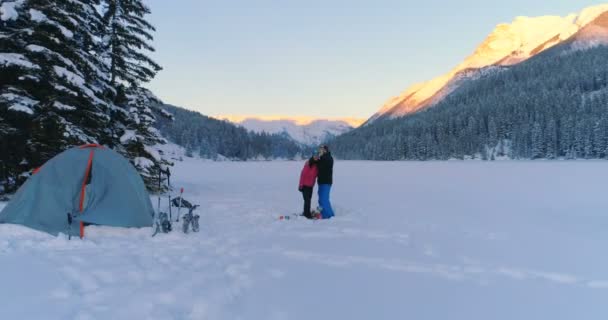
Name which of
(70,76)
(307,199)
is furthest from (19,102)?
(307,199)

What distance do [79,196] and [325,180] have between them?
7054 millimetres

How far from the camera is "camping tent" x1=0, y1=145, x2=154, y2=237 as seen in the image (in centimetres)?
836

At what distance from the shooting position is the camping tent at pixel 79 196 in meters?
→ 8.36

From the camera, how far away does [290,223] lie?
36.9 ft

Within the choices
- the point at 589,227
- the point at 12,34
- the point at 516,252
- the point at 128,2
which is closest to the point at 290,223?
the point at 516,252

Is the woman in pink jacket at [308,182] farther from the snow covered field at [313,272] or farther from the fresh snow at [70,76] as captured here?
the fresh snow at [70,76]

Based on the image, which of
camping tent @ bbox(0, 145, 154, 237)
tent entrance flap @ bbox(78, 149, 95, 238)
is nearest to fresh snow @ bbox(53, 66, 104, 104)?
A: camping tent @ bbox(0, 145, 154, 237)

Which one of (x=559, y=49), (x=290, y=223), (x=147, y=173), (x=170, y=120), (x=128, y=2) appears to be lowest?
(x=290, y=223)

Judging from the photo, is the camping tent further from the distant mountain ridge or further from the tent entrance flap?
the distant mountain ridge

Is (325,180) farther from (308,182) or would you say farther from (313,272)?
(313,272)

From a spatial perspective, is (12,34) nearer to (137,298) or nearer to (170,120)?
(170,120)

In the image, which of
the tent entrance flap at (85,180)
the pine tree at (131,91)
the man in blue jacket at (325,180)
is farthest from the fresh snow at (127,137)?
the man in blue jacket at (325,180)

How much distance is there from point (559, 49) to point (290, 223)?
771 ft

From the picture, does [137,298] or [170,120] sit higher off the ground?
[170,120]
